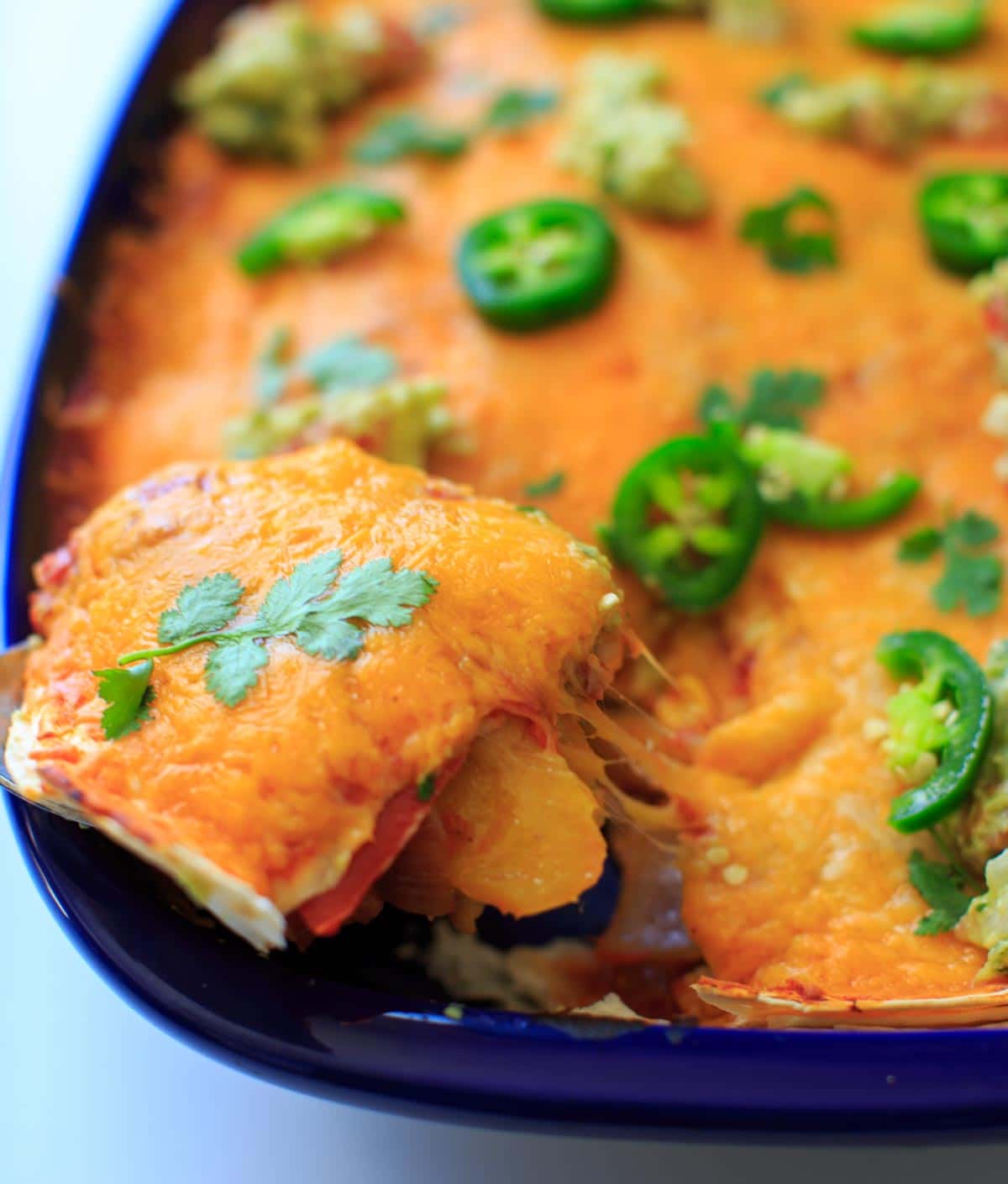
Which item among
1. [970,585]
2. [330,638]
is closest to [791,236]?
[970,585]

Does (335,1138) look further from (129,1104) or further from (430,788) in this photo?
(430,788)

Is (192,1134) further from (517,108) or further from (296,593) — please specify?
(517,108)

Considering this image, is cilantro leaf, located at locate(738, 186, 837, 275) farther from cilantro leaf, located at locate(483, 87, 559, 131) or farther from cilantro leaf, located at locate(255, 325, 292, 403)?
cilantro leaf, located at locate(255, 325, 292, 403)

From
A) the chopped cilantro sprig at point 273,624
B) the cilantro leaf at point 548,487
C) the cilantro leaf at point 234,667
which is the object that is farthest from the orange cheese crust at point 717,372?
the cilantro leaf at point 234,667

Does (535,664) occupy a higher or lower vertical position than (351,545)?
lower

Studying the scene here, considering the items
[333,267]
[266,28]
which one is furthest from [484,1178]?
[266,28]
